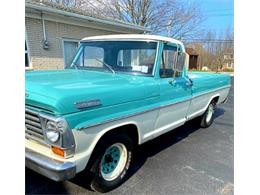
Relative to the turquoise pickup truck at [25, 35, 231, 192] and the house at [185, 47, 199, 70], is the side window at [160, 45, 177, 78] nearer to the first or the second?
the turquoise pickup truck at [25, 35, 231, 192]

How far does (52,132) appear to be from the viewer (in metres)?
2.21

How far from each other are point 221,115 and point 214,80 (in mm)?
2370

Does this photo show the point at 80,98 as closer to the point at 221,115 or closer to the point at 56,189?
the point at 56,189

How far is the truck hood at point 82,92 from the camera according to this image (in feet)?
7.13

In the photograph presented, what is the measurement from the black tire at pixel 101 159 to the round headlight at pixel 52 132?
1.86 ft

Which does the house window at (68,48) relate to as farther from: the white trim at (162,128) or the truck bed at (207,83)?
the white trim at (162,128)

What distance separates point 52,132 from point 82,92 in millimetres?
504

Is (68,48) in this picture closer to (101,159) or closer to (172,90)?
(172,90)

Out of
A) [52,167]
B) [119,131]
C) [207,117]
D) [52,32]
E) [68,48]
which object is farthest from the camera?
[68,48]

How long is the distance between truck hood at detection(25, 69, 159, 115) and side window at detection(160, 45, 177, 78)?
49cm

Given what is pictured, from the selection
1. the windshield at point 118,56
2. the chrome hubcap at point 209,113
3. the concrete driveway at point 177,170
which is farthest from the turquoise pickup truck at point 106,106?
the chrome hubcap at point 209,113

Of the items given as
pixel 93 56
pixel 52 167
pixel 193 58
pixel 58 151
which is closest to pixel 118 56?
pixel 93 56

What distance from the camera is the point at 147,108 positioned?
3156mm
